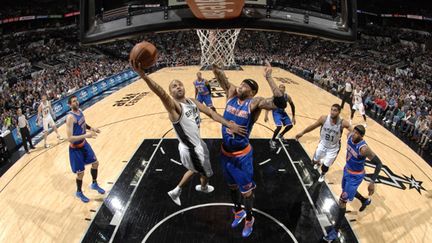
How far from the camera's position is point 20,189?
7.02 metres

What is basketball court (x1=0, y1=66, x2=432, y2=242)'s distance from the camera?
213 inches

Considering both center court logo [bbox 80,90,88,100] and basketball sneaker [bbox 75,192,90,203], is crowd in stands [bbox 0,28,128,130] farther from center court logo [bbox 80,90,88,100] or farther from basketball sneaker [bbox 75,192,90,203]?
basketball sneaker [bbox 75,192,90,203]

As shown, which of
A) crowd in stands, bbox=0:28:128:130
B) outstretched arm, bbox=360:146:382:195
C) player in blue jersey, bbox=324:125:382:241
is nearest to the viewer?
outstretched arm, bbox=360:146:382:195

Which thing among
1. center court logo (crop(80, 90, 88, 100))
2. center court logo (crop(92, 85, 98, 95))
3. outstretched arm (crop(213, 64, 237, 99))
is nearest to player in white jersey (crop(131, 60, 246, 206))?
outstretched arm (crop(213, 64, 237, 99))

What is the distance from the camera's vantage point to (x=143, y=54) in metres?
3.36

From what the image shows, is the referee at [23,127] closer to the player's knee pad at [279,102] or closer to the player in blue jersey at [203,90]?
the player in blue jersey at [203,90]

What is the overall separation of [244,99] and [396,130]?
932 centimetres

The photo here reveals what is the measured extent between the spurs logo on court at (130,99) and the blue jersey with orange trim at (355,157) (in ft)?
35.6

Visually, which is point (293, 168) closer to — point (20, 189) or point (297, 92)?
point (20, 189)

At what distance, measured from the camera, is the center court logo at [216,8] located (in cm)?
255

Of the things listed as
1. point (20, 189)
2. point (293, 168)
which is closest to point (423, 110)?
point (293, 168)

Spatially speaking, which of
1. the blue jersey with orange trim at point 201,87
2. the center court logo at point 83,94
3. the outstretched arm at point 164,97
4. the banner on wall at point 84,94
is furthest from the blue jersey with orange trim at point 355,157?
the center court logo at point 83,94

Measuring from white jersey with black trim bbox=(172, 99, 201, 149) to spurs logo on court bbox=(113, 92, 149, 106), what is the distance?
1033 centimetres

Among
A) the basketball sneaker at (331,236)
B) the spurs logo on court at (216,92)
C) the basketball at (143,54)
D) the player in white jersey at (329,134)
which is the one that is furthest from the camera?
the spurs logo on court at (216,92)
